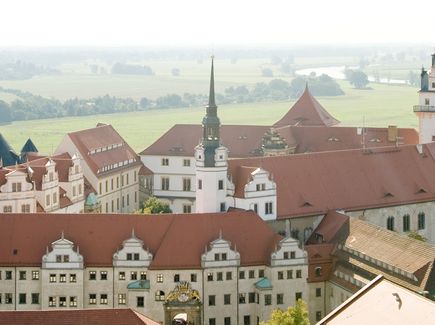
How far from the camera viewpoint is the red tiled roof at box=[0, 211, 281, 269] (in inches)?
3086

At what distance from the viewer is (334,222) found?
87.4m

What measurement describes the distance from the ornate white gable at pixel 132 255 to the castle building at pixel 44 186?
59.7 ft

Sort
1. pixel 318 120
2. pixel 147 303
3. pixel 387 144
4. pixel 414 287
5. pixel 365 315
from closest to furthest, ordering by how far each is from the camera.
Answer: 1. pixel 365 315
2. pixel 414 287
3. pixel 147 303
4. pixel 387 144
5. pixel 318 120

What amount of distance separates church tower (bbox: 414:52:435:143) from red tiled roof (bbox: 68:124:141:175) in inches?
999

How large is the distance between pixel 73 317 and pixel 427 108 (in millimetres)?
60911

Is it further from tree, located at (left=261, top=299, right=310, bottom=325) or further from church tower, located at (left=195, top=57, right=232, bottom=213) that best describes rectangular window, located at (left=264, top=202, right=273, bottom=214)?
tree, located at (left=261, top=299, right=310, bottom=325)

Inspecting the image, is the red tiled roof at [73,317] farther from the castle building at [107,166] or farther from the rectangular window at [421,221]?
the castle building at [107,166]

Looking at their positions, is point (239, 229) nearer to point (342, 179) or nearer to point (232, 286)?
point (232, 286)

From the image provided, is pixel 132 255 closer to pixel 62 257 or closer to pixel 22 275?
pixel 62 257

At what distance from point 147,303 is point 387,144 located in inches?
1682

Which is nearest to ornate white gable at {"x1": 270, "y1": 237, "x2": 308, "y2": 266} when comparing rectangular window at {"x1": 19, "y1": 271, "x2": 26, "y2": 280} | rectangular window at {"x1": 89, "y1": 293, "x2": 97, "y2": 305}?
rectangular window at {"x1": 89, "y1": 293, "x2": 97, "y2": 305}

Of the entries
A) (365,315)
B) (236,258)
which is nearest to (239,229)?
(236,258)

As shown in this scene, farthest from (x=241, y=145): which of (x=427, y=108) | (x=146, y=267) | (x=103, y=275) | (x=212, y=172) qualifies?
(x=103, y=275)

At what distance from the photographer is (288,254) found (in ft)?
260
